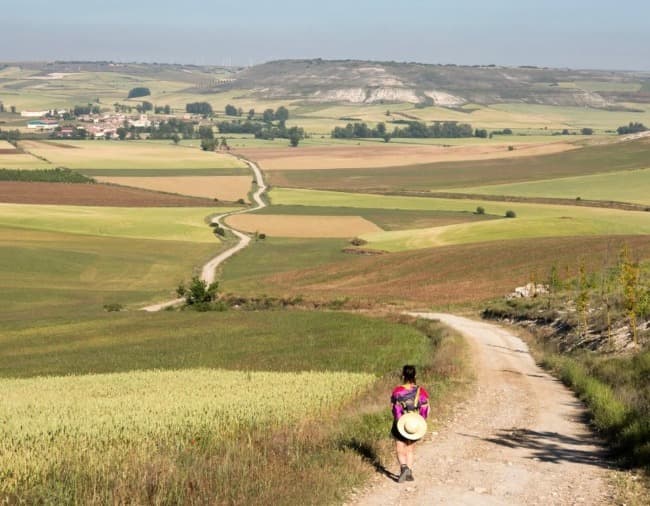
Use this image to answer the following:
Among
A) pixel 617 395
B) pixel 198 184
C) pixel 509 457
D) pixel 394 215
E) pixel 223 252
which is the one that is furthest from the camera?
pixel 198 184

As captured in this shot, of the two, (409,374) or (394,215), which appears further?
(394,215)

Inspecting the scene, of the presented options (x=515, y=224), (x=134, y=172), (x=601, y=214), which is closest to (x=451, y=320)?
(x=515, y=224)

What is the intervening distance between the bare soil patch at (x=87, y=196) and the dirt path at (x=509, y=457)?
119 m

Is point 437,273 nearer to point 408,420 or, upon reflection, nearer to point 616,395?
point 616,395

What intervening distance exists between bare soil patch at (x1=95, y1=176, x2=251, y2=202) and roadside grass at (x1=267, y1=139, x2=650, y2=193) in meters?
8.80

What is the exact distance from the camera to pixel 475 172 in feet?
611

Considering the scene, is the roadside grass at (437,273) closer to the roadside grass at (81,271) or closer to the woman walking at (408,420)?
the roadside grass at (81,271)

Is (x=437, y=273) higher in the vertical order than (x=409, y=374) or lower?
lower

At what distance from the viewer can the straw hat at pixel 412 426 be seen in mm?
15047

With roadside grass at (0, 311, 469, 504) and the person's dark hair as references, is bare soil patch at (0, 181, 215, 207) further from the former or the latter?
the person's dark hair

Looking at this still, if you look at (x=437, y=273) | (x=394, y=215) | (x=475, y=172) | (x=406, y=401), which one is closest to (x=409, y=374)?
(x=406, y=401)

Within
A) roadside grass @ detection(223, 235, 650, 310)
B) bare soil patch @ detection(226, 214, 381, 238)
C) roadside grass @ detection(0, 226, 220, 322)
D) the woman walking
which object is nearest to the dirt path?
the woman walking

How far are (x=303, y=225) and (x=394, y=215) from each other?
637 inches

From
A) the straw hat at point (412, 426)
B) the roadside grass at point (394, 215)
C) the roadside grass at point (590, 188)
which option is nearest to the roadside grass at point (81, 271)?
the roadside grass at point (394, 215)
